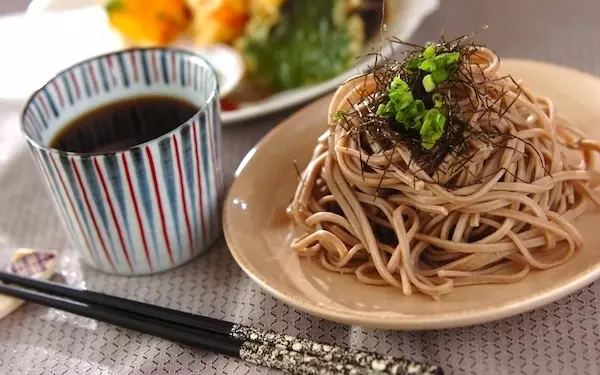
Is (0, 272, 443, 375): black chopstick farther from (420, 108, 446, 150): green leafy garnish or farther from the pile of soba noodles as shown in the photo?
(420, 108, 446, 150): green leafy garnish

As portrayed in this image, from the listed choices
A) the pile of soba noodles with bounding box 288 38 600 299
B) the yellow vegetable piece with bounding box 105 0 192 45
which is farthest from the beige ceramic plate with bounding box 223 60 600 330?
the yellow vegetable piece with bounding box 105 0 192 45

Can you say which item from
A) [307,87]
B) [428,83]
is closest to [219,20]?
[307,87]

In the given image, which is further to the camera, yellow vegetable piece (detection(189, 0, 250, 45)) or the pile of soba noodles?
yellow vegetable piece (detection(189, 0, 250, 45))

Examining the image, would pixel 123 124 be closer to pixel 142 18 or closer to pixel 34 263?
pixel 34 263

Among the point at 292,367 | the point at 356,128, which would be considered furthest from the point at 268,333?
the point at 356,128

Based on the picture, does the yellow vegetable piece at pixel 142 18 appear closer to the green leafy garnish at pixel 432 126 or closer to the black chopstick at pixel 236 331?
the black chopstick at pixel 236 331

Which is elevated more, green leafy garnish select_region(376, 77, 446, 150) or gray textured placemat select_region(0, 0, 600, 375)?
green leafy garnish select_region(376, 77, 446, 150)

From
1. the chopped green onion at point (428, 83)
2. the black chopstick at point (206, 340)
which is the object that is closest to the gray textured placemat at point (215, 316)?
the black chopstick at point (206, 340)
